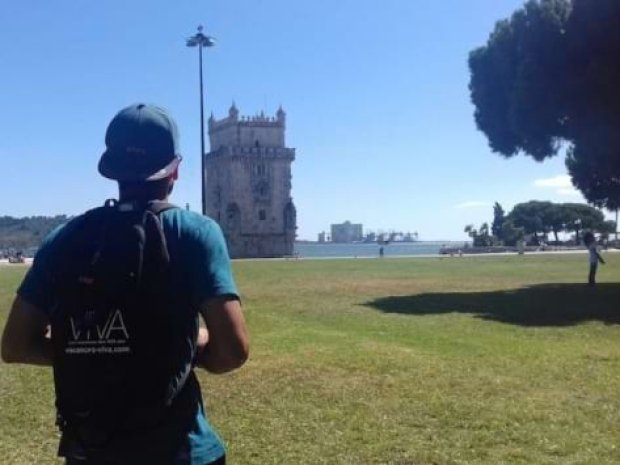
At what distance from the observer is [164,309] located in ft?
7.84

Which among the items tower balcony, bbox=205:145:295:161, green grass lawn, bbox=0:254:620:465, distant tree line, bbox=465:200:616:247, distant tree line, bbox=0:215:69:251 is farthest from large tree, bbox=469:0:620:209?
distant tree line, bbox=0:215:69:251

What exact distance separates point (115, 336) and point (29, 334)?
46cm

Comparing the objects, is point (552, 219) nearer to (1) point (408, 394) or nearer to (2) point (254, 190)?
(2) point (254, 190)

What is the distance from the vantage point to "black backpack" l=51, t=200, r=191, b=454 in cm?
231

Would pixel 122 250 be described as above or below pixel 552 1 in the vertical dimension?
below

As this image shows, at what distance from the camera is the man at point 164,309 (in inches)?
93.3

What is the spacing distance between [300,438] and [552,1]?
21.9 metres

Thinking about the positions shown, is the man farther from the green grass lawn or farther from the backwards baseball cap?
the green grass lawn

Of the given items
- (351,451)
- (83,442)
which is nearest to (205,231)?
(83,442)

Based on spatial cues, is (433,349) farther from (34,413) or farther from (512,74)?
(512,74)

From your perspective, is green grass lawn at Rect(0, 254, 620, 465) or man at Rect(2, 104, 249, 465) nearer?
man at Rect(2, 104, 249, 465)

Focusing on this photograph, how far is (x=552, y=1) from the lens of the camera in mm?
24688

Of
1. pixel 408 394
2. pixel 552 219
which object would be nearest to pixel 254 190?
pixel 552 219

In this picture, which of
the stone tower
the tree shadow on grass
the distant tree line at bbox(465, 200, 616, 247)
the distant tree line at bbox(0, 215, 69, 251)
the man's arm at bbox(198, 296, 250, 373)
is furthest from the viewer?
the distant tree line at bbox(0, 215, 69, 251)
